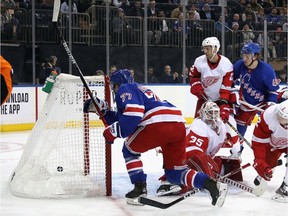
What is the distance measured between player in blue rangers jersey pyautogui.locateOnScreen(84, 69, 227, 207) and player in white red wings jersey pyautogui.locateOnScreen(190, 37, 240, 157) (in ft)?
3.42

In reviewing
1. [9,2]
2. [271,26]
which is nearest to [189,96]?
[271,26]

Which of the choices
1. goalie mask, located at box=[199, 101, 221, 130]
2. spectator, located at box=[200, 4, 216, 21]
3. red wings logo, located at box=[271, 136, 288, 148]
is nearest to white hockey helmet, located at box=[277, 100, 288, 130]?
red wings logo, located at box=[271, 136, 288, 148]

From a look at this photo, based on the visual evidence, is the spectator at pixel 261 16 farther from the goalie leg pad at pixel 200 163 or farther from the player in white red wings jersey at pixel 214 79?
the goalie leg pad at pixel 200 163

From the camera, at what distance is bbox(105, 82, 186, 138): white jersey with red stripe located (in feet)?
11.0

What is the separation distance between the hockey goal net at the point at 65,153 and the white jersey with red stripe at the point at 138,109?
0.51m

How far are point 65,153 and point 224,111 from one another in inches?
47.6

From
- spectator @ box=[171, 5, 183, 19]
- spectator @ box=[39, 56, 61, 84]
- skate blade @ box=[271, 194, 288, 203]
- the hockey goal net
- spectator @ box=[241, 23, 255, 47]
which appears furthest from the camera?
spectator @ box=[241, 23, 255, 47]

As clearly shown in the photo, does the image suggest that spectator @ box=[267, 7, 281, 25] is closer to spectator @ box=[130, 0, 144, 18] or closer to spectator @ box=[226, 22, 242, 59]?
spectator @ box=[226, 22, 242, 59]

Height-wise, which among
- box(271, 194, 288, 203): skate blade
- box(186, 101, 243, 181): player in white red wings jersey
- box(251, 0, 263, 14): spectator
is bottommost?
box(271, 194, 288, 203): skate blade

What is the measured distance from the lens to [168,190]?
386cm

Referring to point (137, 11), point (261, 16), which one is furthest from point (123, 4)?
point (261, 16)

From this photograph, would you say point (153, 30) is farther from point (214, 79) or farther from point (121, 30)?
point (214, 79)

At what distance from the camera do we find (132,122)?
3.35m

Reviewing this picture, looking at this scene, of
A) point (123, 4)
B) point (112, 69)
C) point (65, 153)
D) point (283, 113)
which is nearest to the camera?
point (283, 113)
